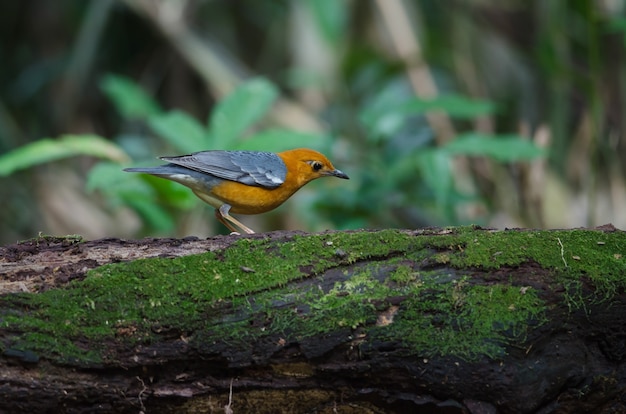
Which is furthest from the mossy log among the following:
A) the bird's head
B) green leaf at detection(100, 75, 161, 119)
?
green leaf at detection(100, 75, 161, 119)

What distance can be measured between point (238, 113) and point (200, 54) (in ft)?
11.4

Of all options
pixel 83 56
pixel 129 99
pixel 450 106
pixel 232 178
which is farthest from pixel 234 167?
pixel 83 56

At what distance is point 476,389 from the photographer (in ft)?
10.3

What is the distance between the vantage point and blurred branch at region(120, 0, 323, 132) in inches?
359

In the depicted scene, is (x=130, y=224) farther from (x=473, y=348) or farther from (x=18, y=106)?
(x=473, y=348)

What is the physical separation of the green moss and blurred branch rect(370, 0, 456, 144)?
16.7 feet

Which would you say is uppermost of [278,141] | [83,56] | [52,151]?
[83,56]

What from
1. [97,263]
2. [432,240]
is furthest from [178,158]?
[432,240]

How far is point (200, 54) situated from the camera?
924cm

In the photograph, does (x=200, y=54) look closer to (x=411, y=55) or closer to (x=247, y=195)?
(x=411, y=55)

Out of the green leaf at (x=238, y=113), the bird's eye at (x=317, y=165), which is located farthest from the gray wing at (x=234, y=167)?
the green leaf at (x=238, y=113)

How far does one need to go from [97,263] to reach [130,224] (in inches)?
234

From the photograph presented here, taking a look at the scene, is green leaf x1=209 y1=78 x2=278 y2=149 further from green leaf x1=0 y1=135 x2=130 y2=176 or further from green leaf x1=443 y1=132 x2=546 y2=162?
green leaf x1=443 y1=132 x2=546 y2=162

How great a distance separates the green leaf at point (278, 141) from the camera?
5842 mm
